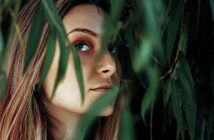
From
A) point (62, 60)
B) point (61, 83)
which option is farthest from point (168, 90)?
point (62, 60)

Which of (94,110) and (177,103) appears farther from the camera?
(177,103)

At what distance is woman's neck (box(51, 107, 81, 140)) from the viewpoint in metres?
1.71

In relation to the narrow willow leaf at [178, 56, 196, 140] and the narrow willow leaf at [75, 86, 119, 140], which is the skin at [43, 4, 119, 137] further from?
the narrow willow leaf at [75, 86, 119, 140]

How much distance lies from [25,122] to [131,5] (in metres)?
0.45

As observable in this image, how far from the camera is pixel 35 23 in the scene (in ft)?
4.30

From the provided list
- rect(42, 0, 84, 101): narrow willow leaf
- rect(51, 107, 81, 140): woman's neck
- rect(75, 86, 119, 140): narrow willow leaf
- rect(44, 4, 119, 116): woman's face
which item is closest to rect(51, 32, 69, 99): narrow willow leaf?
rect(42, 0, 84, 101): narrow willow leaf

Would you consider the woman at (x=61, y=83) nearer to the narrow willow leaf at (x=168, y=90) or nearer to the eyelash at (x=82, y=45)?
the eyelash at (x=82, y=45)

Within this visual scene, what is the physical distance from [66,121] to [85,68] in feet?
0.62

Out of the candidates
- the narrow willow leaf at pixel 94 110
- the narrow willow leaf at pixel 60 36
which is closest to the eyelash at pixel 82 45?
the narrow willow leaf at pixel 60 36

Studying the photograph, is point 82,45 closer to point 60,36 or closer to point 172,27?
point 172,27

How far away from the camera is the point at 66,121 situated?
1.72 m

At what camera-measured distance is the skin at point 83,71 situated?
63.1 inches

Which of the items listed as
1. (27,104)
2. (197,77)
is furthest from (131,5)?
(27,104)

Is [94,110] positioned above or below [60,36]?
below
